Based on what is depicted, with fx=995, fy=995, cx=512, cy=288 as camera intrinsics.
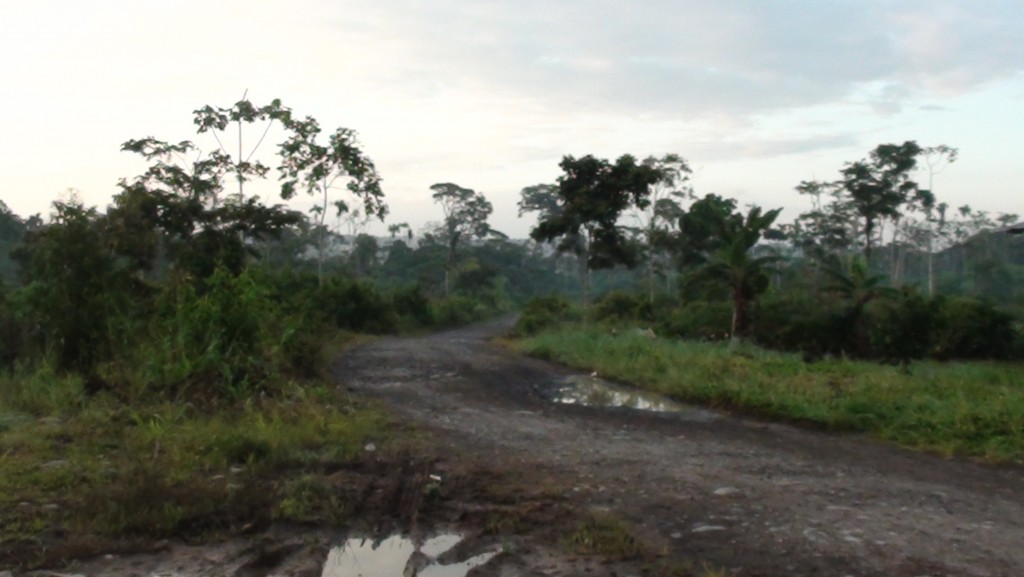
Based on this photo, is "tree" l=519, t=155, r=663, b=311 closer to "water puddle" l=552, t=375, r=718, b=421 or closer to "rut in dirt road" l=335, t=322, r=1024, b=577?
"water puddle" l=552, t=375, r=718, b=421

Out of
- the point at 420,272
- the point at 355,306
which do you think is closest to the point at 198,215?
the point at 355,306

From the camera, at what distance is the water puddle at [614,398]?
44.4 feet

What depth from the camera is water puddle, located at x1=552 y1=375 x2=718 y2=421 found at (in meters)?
13.5

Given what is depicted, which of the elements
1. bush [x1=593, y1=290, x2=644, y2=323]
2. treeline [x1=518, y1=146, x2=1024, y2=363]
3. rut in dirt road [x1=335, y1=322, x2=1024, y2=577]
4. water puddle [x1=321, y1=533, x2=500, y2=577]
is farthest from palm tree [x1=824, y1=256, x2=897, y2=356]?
water puddle [x1=321, y1=533, x2=500, y2=577]

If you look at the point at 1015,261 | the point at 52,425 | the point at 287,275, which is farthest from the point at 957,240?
the point at 52,425

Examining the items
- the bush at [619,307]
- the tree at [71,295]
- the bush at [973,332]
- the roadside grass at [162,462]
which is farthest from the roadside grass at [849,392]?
the bush at [619,307]

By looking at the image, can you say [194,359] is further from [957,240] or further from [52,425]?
[957,240]

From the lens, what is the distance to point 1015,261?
51.0 m

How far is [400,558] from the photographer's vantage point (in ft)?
20.8

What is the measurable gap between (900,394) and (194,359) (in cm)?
871

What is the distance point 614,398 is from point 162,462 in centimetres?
814

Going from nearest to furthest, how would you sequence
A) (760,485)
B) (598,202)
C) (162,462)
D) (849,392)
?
(760,485)
(162,462)
(849,392)
(598,202)

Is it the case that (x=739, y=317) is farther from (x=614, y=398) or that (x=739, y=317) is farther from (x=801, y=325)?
(x=614, y=398)

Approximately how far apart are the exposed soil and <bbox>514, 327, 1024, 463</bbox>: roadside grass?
522 mm
